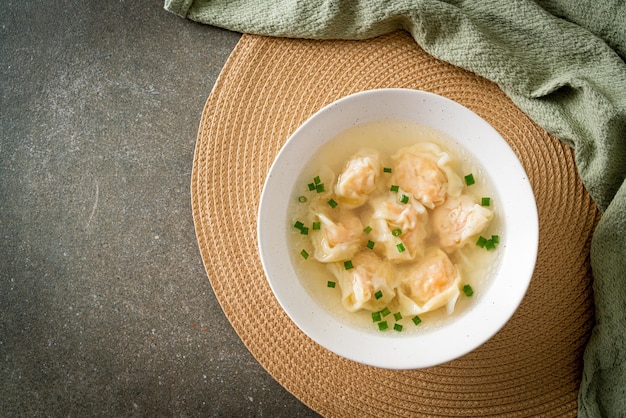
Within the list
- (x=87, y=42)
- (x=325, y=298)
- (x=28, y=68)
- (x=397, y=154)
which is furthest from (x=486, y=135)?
(x=28, y=68)

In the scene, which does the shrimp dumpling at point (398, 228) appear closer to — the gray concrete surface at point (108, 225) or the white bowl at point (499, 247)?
the white bowl at point (499, 247)

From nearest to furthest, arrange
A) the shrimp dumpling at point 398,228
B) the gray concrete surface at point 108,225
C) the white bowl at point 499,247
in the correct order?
the white bowl at point 499,247 < the shrimp dumpling at point 398,228 < the gray concrete surface at point 108,225

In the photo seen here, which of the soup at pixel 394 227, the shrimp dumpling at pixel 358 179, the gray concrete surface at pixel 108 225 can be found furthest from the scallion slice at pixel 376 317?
the gray concrete surface at pixel 108 225

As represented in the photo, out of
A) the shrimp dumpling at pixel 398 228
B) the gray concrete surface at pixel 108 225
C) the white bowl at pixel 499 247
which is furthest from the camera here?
the gray concrete surface at pixel 108 225

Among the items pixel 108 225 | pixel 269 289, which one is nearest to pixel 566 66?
pixel 269 289

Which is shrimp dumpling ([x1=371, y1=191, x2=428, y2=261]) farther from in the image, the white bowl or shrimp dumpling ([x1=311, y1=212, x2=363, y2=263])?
the white bowl
